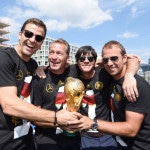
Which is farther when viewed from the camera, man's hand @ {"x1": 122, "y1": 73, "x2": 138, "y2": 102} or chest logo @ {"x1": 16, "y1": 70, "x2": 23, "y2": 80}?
chest logo @ {"x1": 16, "y1": 70, "x2": 23, "y2": 80}

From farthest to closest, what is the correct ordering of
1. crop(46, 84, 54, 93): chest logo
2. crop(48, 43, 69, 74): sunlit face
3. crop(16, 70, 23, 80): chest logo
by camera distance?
crop(48, 43, 69, 74): sunlit face
crop(46, 84, 54, 93): chest logo
crop(16, 70, 23, 80): chest logo

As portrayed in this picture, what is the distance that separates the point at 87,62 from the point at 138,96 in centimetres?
131

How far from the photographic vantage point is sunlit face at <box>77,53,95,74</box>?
4.32m

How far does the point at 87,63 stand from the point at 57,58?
514 mm

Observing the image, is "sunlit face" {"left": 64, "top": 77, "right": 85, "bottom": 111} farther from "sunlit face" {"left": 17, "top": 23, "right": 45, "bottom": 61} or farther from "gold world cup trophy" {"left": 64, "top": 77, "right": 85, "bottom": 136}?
"sunlit face" {"left": 17, "top": 23, "right": 45, "bottom": 61}

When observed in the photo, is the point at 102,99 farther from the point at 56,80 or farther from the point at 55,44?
the point at 55,44

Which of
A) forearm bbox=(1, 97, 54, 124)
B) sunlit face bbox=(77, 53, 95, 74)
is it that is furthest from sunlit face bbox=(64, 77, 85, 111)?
sunlit face bbox=(77, 53, 95, 74)

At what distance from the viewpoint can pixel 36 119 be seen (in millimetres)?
3096

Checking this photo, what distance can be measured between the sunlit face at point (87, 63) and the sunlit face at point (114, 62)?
54 cm

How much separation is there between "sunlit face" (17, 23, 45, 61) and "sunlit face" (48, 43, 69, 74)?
420 mm

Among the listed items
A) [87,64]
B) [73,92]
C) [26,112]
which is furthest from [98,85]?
[26,112]

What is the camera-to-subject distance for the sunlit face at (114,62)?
3.70 m

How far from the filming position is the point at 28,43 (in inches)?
147

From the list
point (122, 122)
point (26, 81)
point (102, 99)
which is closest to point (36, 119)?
point (26, 81)
